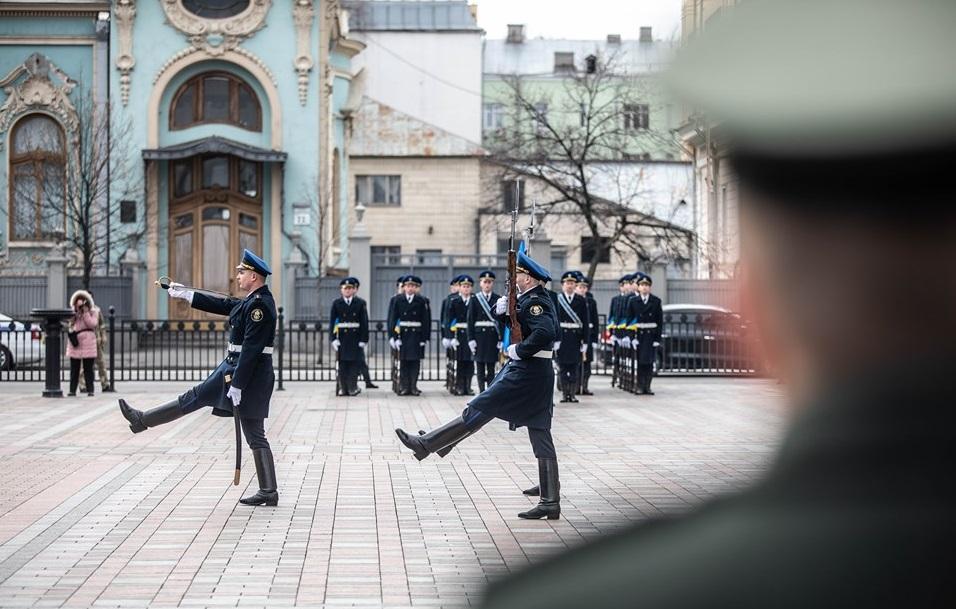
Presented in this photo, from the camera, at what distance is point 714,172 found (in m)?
1.49

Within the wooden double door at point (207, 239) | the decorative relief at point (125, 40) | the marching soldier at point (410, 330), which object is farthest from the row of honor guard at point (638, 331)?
the decorative relief at point (125, 40)

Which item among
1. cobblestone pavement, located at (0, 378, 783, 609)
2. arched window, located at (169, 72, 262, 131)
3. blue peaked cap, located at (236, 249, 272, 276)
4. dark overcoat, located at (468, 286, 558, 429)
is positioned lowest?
cobblestone pavement, located at (0, 378, 783, 609)

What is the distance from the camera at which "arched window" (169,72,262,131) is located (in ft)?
115

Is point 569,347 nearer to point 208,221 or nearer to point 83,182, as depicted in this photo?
point 83,182

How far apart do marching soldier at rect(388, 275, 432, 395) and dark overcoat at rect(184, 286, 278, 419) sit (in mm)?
11008

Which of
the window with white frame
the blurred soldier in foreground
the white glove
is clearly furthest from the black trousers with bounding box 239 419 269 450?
the window with white frame

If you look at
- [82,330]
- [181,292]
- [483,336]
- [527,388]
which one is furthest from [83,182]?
[527,388]

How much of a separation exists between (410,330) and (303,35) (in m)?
16.1

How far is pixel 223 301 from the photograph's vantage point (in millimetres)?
10367

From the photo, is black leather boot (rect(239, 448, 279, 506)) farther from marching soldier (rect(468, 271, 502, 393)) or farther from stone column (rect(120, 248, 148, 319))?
stone column (rect(120, 248, 148, 319))

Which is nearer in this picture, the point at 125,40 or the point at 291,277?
the point at 291,277

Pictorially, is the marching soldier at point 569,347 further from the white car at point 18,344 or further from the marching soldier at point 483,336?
the white car at point 18,344

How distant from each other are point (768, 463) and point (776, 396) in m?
Answer: 0.07

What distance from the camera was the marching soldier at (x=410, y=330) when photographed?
21.2m
